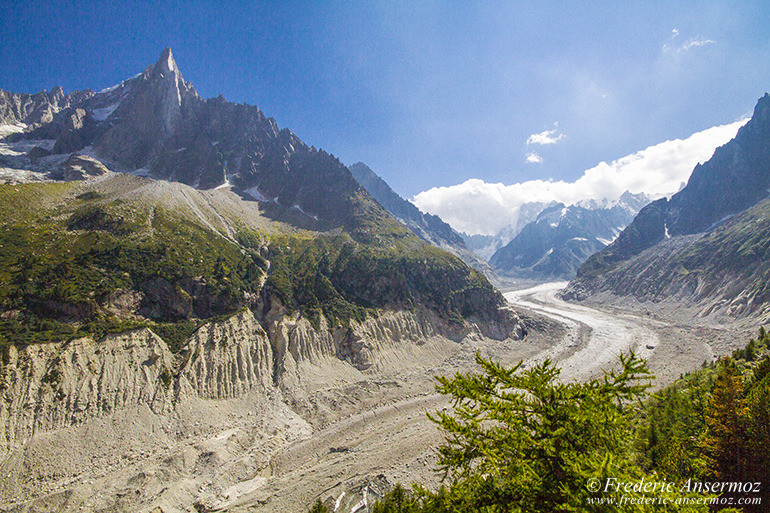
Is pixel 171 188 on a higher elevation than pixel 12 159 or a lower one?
lower

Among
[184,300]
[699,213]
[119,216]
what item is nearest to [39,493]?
[184,300]

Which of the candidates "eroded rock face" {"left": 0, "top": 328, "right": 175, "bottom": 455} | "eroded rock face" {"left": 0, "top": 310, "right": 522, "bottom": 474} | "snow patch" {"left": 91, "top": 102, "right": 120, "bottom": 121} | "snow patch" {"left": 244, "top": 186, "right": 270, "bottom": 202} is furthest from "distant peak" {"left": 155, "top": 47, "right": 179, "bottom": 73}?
"eroded rock face" {"left": 0, "top": 328, "right": 175, "bottom": 455}

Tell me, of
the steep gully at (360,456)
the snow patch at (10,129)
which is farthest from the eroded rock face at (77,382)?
the snow patch at (10,129)

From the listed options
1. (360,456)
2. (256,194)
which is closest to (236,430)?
(360,456)

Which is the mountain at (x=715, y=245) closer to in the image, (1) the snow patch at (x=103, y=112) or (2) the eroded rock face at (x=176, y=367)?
(2) the eroded rock face at (x=176, y=367)

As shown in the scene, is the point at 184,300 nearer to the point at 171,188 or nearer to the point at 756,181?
the point at 171,188

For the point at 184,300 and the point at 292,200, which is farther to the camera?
the point at 292,200

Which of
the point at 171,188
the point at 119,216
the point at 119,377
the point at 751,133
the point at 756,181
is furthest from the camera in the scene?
the point at 751,133

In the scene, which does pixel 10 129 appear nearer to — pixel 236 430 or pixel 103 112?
pixel 103 112
